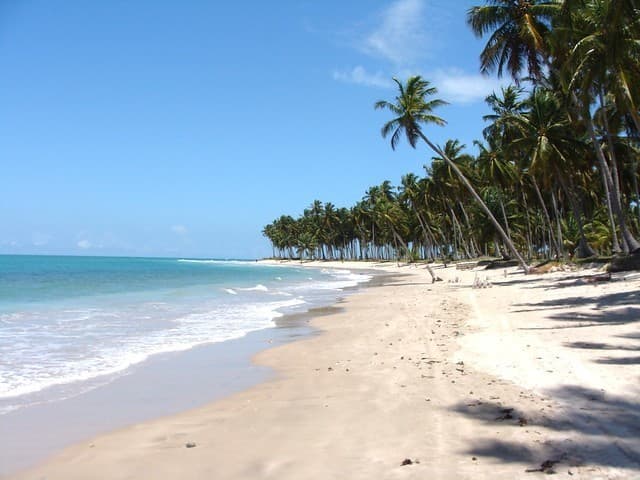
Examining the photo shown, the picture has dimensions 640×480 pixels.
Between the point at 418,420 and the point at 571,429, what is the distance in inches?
59.1

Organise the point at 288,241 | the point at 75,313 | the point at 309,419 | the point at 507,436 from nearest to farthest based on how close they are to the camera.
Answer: the point at 507,436
the point at 309,419
the point at 75,313
the point at 288,241

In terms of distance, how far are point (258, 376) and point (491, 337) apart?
16.3ft

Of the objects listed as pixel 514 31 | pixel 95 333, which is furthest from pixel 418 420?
pixel 514 31

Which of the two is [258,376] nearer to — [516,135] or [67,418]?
[67,418]

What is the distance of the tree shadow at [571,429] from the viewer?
4098 mm

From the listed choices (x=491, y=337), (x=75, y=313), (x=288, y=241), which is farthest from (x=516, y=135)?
(x=288, y=241)

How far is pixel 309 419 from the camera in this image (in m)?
5.85

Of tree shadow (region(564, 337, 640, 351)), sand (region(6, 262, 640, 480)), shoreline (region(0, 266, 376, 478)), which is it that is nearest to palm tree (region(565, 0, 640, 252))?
sand (region(6, 262, 640, 480))

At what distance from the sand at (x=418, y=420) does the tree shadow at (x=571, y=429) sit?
0.6 inches

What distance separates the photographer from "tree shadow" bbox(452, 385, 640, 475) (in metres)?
4.10

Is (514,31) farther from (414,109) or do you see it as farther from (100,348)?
(100,348)

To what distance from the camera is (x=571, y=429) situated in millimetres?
4754

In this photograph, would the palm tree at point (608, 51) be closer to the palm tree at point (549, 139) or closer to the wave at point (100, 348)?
the palm tree at point (549, 139)

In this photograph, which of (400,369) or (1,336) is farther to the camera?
(1,336)
